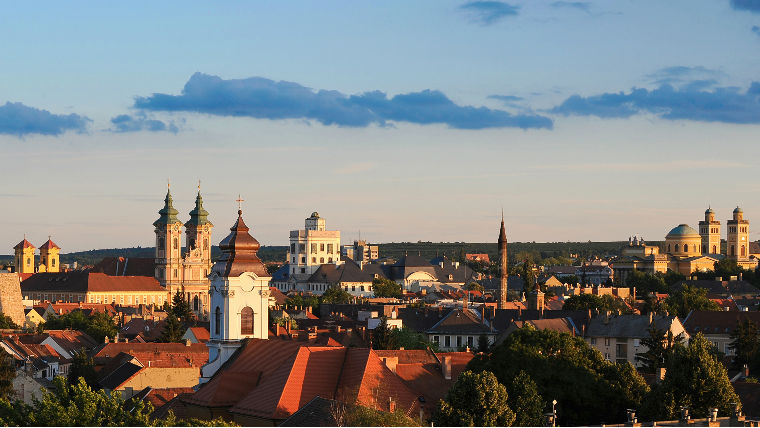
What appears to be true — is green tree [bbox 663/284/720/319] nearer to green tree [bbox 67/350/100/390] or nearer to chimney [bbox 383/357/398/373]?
green tree [bbox 67/350/100/390]

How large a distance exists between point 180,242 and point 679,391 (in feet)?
496

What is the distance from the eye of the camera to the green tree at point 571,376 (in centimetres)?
5253

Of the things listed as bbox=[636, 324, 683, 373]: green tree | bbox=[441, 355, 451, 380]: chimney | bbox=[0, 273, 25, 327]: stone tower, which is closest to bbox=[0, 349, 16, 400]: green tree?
bbox=[441, 355, 451, 380]: chimney

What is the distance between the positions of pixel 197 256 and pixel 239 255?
134177 mm

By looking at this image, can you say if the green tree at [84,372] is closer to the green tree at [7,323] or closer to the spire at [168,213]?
the green tree at [7,323]

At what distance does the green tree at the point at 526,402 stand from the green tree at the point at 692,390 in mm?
3881

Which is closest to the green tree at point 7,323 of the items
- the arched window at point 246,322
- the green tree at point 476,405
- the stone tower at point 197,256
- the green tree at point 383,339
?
the green tree at point 383,339

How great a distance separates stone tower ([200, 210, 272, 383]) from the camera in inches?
2322

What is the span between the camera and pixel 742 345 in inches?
3415

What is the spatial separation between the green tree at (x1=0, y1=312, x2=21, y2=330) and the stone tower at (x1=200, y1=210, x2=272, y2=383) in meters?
61.9

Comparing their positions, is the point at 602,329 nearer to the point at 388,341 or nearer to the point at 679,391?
the point at 388,341

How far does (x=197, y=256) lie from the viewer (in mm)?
194000

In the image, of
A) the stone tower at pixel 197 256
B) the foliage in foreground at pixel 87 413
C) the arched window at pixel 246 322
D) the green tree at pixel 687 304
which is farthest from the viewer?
the stone tower at pixel 197 256

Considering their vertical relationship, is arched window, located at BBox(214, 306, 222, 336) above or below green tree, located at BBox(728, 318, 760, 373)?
above
